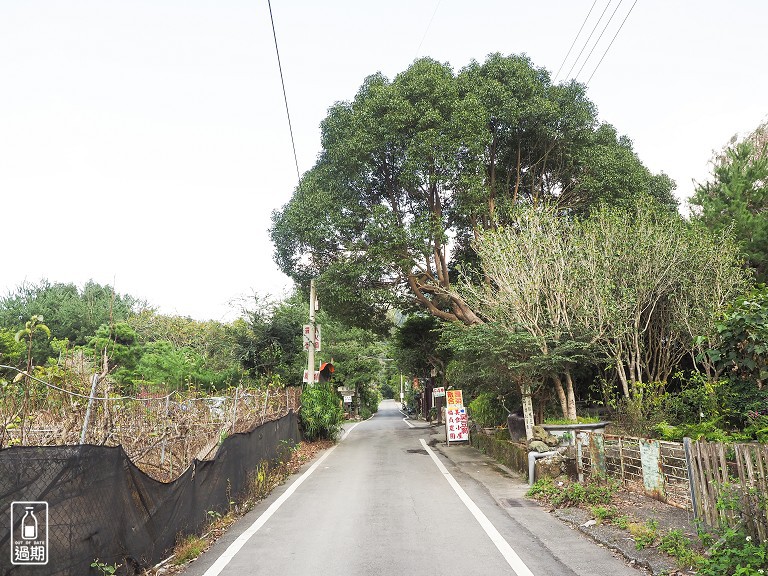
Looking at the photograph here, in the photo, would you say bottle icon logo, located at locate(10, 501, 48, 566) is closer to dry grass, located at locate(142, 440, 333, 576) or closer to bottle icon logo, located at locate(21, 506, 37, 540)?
bottle icon logo, located at locate(21, 506, 37, 540)

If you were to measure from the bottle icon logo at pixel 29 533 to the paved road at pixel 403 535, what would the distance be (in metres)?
2.07

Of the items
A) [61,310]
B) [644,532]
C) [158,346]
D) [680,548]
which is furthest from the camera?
[61,310]

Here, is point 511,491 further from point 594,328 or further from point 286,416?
point 286,416

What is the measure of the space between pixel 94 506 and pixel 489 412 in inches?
660

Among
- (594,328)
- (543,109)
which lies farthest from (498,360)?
(543,109)

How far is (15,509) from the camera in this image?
3643mm

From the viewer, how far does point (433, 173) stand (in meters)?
17.8

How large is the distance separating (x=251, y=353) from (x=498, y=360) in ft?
47.4

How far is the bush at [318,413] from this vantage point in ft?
64.2

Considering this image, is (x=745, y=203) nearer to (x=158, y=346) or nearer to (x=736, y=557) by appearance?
(x=736, y=557)

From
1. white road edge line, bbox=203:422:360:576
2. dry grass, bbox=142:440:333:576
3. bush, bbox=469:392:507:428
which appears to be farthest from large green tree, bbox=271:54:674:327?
white road edge line, bbox=203:422:360:576

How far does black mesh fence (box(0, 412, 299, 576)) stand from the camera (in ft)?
12.1

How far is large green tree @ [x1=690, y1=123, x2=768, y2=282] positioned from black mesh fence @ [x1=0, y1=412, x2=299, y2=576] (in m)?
17.3

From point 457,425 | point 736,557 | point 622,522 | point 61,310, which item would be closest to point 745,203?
point 457,425
